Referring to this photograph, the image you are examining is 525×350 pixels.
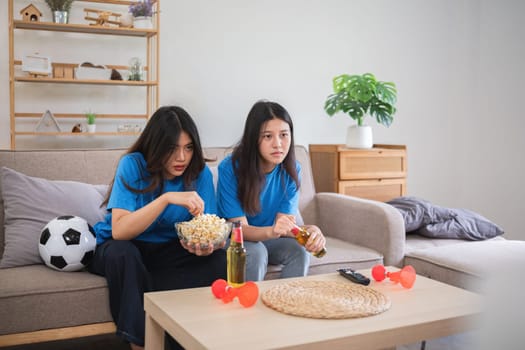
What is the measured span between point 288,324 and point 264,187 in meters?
0.99

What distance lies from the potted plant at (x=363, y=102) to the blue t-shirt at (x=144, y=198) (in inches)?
63.6

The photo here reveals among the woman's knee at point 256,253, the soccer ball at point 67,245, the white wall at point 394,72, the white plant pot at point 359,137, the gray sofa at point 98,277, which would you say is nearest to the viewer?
the gray sofa at point 98,277

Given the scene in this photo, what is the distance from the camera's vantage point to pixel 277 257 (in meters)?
2.40

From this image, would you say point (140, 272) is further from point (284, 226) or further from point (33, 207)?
point (33, 207)

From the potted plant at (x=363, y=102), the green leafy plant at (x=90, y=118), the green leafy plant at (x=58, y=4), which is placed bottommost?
the green leafy plant at (x=90, y=118)

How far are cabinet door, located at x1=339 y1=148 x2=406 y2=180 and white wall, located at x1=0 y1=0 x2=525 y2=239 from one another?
0.66 meters

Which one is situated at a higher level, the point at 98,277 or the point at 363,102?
the point at 363,102

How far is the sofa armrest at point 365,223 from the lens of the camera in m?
2.71

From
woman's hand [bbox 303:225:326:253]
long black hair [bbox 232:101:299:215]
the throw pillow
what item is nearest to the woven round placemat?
woman's hand [bbox 303:225:326:253]

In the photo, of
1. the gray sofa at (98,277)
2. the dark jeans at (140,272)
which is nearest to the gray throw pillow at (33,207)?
the gray sofa at (98,277)

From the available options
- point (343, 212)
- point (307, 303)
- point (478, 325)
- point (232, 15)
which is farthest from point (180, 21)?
point (478, 325)

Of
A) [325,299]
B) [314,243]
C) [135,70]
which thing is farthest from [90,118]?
[325,299]

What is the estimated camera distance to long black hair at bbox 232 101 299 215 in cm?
237

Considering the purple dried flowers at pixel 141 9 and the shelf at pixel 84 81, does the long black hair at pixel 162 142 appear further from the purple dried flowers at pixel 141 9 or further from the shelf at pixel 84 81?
the purple dried flowers at pixel 141 9
